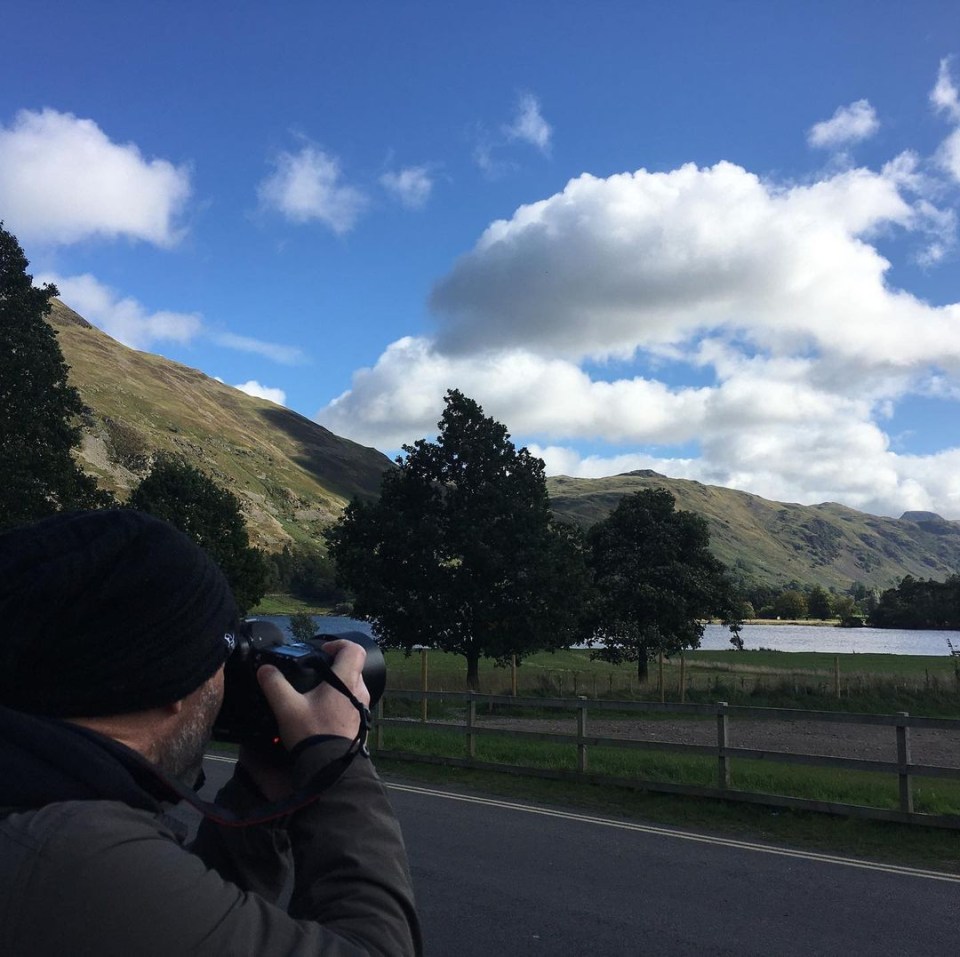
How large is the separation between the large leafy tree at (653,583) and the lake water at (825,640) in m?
37.1

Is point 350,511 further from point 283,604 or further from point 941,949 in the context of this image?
point 283,604

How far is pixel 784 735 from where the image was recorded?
22.9 metres

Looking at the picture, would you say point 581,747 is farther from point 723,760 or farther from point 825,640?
point 825,640

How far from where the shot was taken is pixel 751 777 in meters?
12.2

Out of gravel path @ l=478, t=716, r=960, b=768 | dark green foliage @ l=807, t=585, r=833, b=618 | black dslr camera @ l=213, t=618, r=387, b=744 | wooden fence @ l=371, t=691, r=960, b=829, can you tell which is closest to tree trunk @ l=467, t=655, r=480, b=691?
gravel path @ l=478, t=716, r=960, b=768

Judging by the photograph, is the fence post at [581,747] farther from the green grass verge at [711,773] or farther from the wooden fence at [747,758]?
the green grass verge at [711,773]

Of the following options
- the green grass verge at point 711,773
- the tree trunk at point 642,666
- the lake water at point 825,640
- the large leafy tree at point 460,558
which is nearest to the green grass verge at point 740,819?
the green grass verge at point 711,773

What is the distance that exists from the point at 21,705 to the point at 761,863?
7.94 metres

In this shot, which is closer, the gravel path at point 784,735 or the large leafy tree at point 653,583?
the gravel path at point 784,735

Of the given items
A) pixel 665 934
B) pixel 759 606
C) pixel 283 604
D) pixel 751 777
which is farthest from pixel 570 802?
pixel 759 606

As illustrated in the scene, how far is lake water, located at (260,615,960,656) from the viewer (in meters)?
89.9

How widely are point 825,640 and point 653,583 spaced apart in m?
97.9

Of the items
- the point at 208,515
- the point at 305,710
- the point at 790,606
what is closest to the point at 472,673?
the point at 208,515

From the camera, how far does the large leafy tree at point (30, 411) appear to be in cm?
2617
